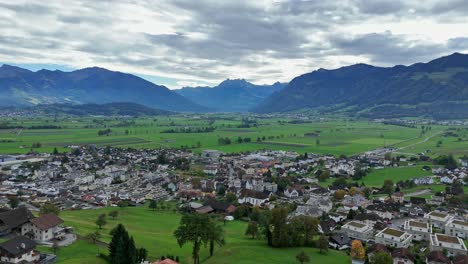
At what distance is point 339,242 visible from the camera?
4578 cm

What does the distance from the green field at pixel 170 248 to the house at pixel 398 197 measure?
30655 mm

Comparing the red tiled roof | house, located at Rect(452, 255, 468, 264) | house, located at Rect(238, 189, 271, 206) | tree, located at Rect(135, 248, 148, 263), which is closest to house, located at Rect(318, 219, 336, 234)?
house, located at Rect(452, 255, 468, 264)

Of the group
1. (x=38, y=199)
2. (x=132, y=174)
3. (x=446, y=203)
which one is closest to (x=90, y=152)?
(x=132, y=174)

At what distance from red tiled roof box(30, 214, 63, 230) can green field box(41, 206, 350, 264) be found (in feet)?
10.5

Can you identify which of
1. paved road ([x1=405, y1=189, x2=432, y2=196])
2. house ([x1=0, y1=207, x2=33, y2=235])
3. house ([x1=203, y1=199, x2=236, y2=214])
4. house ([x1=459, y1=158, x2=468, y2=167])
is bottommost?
house ([x1=203, y1=199, x2=236, y2=214])

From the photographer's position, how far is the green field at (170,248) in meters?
36.7

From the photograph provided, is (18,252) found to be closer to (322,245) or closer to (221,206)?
(322,245)

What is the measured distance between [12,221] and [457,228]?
54.3 m

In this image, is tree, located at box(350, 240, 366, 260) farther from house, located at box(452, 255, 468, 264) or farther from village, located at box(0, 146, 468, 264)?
house, located at box(452, 255, 468, 264)

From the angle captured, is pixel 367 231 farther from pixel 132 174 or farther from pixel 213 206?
pixel 132 174

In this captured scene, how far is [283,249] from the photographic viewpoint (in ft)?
136

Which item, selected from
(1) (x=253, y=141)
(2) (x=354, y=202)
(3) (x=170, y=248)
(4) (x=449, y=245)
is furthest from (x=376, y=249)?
(1) (x=253, y=141)

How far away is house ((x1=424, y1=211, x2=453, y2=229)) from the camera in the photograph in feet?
177

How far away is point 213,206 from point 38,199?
3140 centimetres
